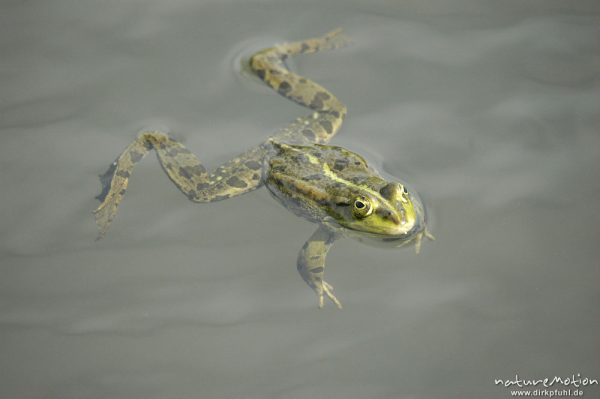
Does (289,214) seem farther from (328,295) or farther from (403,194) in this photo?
(403,194)

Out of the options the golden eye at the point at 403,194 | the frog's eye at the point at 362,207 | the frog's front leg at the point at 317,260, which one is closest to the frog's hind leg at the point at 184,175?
the frog's front leg at the point at 317,260

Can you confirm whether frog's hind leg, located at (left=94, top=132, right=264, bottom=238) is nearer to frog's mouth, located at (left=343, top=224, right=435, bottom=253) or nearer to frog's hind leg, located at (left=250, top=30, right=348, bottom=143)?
frog's hind leg, located at (left=250, top=30, right=348, bottom=143)

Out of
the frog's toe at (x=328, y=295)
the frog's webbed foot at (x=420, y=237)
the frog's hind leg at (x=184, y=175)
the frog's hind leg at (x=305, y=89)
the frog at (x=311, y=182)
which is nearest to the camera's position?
the frog's toe at (x=328, y=295)

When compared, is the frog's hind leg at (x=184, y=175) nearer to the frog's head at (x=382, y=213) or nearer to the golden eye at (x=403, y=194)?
the frog's head at (x=382, y=213)

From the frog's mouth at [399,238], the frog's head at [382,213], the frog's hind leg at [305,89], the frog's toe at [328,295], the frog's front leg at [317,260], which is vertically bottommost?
the frog's toe at [328,295]

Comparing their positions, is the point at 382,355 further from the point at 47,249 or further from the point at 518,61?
the point at 518,61

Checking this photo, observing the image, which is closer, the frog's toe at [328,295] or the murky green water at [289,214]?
the murky green water at [289,214]
